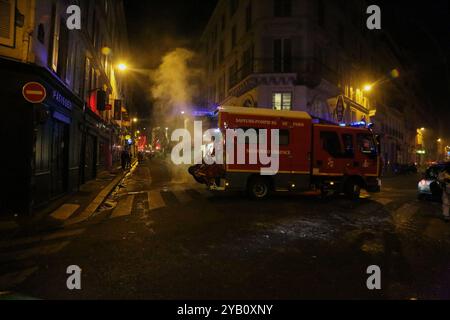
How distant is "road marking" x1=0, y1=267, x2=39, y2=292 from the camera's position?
13.6 feet

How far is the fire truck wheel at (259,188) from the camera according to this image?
11.2 meters

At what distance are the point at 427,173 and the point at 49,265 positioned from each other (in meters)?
13.1

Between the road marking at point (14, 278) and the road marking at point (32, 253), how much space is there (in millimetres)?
696

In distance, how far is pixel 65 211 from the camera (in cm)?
905

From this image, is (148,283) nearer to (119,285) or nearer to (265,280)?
(119,285)

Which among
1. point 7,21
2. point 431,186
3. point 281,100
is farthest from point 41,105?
point 281,100

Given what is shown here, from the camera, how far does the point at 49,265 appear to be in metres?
4.92

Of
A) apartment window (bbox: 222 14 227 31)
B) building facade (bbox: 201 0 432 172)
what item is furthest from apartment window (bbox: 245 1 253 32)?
apartment window (bbox: 222 14 227 31)

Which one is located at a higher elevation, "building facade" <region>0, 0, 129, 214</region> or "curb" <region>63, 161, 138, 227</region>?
"building facade" <region>0, 0, 129, 214</region>

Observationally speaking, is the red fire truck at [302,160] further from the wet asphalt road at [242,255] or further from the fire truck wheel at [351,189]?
the wet asphalt road at [242,255]

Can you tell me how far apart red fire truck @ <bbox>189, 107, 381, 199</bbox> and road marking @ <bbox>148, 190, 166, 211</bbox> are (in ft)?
5.16

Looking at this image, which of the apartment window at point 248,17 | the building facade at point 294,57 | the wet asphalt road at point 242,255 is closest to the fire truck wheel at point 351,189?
the wet asphalt road at point 242,255

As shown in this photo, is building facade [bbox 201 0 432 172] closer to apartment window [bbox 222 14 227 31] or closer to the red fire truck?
apartment window [bbox 222 14 227 31]

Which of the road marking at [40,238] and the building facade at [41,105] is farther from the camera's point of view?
the building facade at [41,105]
